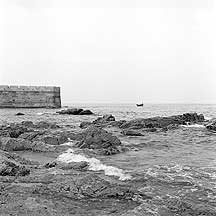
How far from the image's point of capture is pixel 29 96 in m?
88.1

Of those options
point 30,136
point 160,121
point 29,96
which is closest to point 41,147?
point 30,136

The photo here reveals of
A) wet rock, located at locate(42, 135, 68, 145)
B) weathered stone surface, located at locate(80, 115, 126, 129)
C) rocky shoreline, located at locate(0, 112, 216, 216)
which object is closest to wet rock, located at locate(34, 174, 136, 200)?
rocky shoreline, located at locate(0, 112, 216, 216)

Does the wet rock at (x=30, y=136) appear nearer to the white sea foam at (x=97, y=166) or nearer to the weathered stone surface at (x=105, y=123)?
the white sea foam at (x=97, y=166)

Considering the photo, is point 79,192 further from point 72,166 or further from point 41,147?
point 41,147

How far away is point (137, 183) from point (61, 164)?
330 centimetres

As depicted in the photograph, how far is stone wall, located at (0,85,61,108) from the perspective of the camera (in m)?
85.1

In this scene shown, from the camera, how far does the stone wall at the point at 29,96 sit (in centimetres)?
8512

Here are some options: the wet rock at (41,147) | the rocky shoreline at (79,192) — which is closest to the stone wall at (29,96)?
the wet rock at (41,147)

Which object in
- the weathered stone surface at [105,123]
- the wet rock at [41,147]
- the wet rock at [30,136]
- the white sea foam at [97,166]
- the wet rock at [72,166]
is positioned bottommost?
the weathered stone surface at [105,123]

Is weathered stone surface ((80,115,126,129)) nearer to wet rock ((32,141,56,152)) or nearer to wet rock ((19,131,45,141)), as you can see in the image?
wet rock ((19,131,45,141))

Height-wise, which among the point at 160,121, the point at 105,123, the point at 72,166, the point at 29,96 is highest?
the point at 29,96

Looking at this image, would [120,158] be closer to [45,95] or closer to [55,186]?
[55,186]

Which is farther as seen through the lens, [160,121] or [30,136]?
[160,121]

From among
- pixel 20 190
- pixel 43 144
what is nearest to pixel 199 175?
pixel 20 190
